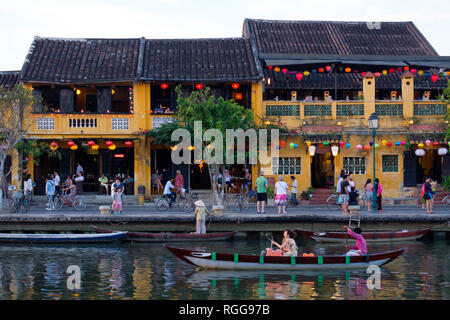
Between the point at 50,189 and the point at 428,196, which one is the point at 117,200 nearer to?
the point at 50,189

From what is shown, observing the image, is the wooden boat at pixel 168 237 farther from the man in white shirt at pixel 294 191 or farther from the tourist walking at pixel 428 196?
the tourist walking at pixel 428 196

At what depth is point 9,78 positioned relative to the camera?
117 ft

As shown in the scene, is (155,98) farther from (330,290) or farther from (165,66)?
(330,290)

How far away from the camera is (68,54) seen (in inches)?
1398

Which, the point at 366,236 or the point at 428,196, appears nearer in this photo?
the point at 366,236

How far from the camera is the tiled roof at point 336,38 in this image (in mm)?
37344

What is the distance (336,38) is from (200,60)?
879 centimetres

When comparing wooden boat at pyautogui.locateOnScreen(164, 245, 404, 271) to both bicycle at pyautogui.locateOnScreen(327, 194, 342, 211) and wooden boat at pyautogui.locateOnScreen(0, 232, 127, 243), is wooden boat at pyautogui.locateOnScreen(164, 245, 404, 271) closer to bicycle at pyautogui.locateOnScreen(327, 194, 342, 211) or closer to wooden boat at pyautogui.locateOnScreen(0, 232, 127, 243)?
wooden boat at pyautogui.locateOnScreen(0, 232, 127, 243)

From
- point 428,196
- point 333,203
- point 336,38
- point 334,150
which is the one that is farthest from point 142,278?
point 336,38

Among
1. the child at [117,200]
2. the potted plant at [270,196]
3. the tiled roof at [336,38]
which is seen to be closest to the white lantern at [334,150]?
the potted plant at [270,196]

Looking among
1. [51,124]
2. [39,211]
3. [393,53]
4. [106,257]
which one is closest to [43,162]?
[51,124]

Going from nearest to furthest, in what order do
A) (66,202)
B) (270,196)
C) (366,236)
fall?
1. (366,236)
2. (66,202)
3. (270,196)
